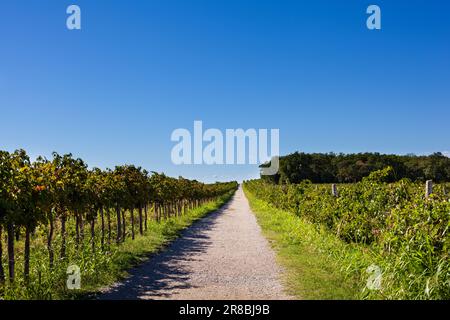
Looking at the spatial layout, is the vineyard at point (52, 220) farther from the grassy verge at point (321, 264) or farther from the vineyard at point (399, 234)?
the vineyard at point (399, 234)

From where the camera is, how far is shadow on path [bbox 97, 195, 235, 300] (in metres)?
8.13

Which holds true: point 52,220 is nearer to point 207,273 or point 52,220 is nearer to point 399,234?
point 207,273

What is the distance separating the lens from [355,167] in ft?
247

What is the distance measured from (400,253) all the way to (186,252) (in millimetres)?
7646

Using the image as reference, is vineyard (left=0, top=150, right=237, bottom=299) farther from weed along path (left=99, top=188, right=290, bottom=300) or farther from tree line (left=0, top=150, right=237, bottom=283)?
weed along path (left=99, top=188, right=290, bottom=300)

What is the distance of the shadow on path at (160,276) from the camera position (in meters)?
8.13

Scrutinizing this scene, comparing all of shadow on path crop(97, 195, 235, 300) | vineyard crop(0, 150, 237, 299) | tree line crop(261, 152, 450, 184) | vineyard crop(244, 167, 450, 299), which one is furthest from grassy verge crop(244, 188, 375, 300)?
tree line crop(261, 152, 450, 184)

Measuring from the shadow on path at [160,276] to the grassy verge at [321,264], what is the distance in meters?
2.42

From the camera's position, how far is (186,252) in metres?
13.3

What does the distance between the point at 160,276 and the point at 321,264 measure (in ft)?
12.9

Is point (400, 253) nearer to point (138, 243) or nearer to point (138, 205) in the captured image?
point (138, 243)
